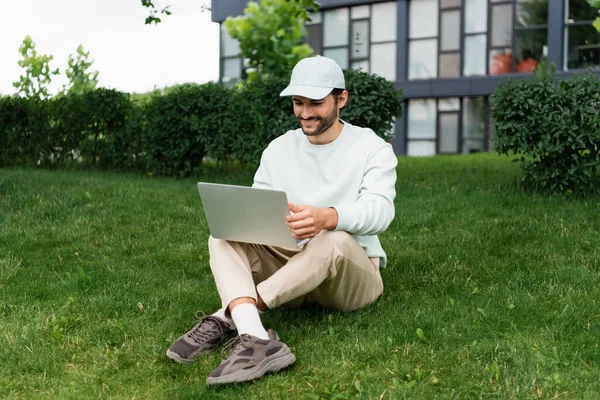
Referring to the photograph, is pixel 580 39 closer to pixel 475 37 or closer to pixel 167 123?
pixel 475 37

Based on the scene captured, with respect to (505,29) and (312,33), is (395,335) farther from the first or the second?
(312,33)

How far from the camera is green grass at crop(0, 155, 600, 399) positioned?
4020 millimetres

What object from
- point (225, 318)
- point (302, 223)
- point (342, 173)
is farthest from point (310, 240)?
point (225, 318)

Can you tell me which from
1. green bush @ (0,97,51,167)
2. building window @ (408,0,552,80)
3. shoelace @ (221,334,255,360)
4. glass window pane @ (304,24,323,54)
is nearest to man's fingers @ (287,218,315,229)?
shoelace @ (221,334,255,360)

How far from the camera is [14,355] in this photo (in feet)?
14.9

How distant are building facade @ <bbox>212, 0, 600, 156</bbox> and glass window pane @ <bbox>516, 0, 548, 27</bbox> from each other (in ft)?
0.11

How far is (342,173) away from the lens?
474cm

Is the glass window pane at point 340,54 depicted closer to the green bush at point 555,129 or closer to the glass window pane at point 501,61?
the glass window pane at point 501,61

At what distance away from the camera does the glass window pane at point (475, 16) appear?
25938mm

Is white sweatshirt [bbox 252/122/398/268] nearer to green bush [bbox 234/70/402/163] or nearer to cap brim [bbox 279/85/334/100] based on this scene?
cap brim [bbox 279/85/334/100]

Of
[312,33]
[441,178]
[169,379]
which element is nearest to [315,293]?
[169,379]

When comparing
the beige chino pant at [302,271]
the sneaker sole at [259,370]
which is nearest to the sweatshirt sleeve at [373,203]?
the beige chino pant at [302,271]

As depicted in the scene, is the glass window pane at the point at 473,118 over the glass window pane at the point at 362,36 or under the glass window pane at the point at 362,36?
under

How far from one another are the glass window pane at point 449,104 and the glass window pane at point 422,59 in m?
0.97
